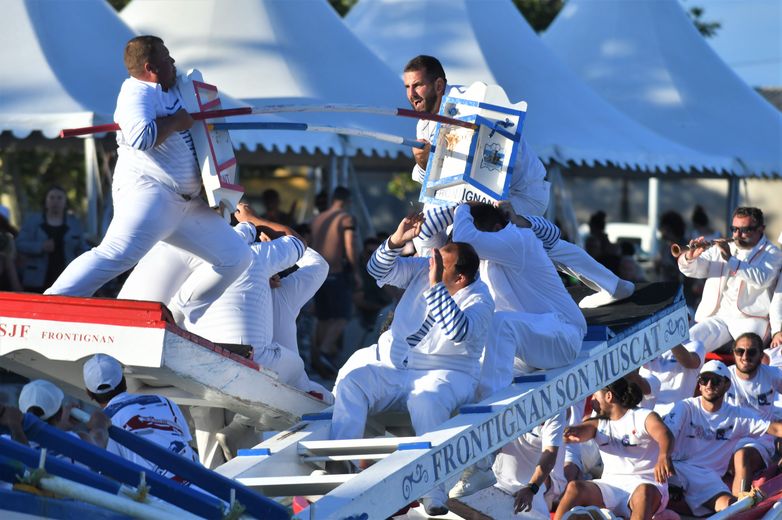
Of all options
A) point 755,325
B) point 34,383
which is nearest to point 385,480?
point 34,383

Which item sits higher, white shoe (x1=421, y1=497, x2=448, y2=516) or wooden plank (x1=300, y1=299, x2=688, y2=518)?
wooden plank (x1=300, y1=299, x2=688, y2=518)

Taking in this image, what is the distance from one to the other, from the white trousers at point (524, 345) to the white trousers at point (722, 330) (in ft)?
9.70

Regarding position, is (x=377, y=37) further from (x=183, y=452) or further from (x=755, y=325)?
(x=183, y=452)

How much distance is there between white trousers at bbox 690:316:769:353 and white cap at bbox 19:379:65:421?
5758 millimetres

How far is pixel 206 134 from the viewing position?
23.2 ft

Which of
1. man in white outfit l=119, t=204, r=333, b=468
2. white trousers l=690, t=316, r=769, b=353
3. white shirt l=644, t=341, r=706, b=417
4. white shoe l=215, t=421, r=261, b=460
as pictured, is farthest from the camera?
white trousers l=690, t=316, r=769, b=353

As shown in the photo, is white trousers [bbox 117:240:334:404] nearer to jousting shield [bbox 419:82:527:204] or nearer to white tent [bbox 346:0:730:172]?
jousting shield [bbox 419:82:527:204]

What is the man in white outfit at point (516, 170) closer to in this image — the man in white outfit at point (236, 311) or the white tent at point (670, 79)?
the man in white outfit at point (236, 311)

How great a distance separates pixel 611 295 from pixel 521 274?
1.38 metres

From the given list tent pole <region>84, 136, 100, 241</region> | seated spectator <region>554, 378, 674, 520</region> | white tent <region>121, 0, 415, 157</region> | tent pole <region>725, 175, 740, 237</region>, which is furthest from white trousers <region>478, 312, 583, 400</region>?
tent pole <region>725, 175, 740, 237</region>

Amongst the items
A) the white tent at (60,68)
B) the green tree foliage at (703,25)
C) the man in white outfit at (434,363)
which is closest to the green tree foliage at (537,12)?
the green tree foliage at (703,25)

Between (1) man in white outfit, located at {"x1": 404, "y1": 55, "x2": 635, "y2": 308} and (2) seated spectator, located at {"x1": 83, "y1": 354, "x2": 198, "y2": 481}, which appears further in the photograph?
(1) man in white outfit, located at {"x1": 404, "y1": 55, "x2": 635, "y2": 308}

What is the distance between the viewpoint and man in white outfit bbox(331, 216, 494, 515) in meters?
6.47

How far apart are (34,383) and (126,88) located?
2084 mm
